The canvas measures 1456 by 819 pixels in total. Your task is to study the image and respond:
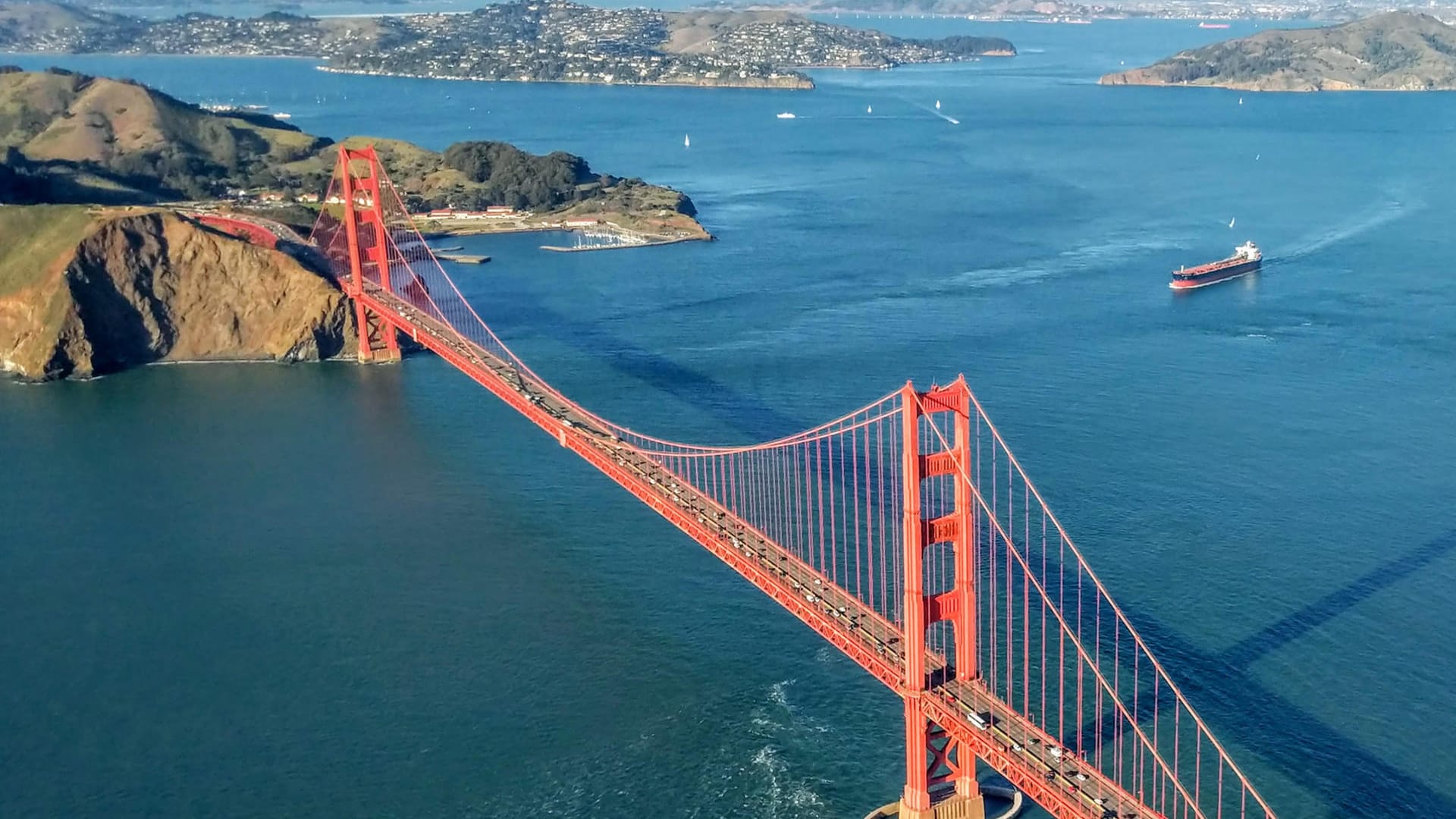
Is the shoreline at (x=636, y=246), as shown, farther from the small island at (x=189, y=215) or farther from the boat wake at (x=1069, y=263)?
the boat wake at (x=1069, y=263)

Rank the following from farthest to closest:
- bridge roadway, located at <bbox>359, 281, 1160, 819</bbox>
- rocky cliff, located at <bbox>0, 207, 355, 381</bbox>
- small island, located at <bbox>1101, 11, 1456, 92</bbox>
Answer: small island, located at <bbox>1101, 11, 1456, 92</bbox> → rocky cliff, located at <bbox>0, 207, 355, 381</bbox> → bridge roadway, located at <bbox>359, 281, 1160, 819</bbox>

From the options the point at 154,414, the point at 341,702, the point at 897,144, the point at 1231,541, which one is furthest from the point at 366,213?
the point at 897,144

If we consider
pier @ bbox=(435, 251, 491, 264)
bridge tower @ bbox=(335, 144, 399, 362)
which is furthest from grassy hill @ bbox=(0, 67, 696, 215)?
bridge tower @ bbox=(335, 144, 399, 362)

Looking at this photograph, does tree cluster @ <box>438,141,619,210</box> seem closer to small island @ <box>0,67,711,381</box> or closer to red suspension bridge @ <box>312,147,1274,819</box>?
small island @ <box>0,67,711,381</box>

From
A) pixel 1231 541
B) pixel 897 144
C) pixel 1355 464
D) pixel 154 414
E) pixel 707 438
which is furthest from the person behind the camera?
pixel 897 144

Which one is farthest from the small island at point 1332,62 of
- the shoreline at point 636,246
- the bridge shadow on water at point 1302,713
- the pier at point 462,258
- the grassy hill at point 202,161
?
the bridge shadow on water at point 1302,713

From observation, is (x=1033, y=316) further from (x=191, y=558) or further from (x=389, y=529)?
(x=191, y=558)
